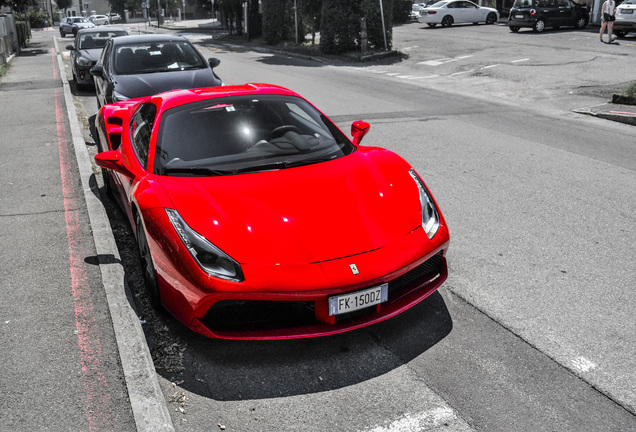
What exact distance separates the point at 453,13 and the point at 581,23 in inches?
320

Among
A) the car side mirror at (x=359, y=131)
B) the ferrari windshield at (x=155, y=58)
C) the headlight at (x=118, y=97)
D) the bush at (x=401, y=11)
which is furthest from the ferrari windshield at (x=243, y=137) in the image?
the bush at (x=401, y=11)

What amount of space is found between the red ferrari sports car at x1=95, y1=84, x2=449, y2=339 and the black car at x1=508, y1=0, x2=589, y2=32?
2731 cm

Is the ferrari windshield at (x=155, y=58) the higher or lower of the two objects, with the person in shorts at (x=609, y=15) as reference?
lower

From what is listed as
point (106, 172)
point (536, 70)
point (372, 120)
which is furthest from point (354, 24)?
point (106, 172)

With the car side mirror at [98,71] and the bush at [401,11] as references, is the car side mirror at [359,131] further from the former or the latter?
the bush at [401,11]

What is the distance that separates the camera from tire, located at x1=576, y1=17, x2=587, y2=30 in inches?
1172

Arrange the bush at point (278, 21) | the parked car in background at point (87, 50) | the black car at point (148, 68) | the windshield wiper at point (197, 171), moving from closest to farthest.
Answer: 1. the windshield wiper at point (197, 171)
2. the black car at point (148, 68)
3. the parked car in background at point (87, 50)
4. the bush at point (278, 21)

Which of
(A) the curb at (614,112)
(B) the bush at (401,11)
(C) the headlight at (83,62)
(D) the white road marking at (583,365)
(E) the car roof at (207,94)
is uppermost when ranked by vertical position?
(B) the bush at (401,11)

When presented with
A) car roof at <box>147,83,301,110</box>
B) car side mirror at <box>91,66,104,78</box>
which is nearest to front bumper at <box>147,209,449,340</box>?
car roof at <box>147,83,301,110</box>

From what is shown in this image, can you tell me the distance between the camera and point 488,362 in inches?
143

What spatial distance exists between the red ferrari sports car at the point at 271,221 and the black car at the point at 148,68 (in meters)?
5.25

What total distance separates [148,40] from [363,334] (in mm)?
8958

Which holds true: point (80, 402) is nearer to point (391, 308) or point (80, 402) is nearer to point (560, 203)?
point (391, 308)

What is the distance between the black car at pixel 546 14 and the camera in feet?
95.5
